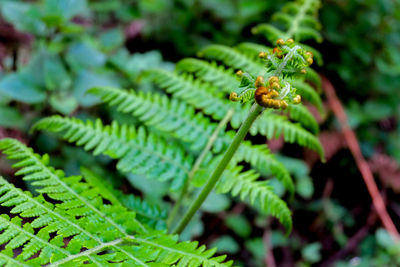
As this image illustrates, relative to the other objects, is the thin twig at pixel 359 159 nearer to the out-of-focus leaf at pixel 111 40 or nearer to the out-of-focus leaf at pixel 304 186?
the out-of-focus leaf at pixel 304 186

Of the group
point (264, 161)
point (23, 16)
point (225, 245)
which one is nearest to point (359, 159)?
point (225, 245)

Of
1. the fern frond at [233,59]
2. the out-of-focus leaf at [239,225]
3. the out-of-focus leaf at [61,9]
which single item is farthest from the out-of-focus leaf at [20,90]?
the out-of-focus leaf at [239,225]

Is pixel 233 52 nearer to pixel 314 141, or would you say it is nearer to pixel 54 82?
pixel 314 141

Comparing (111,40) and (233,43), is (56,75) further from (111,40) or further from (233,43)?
(233,43)

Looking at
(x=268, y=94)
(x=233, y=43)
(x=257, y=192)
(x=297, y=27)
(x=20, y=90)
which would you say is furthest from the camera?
(x=233, y=43)

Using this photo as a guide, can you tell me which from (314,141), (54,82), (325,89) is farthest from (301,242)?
(54,82)
